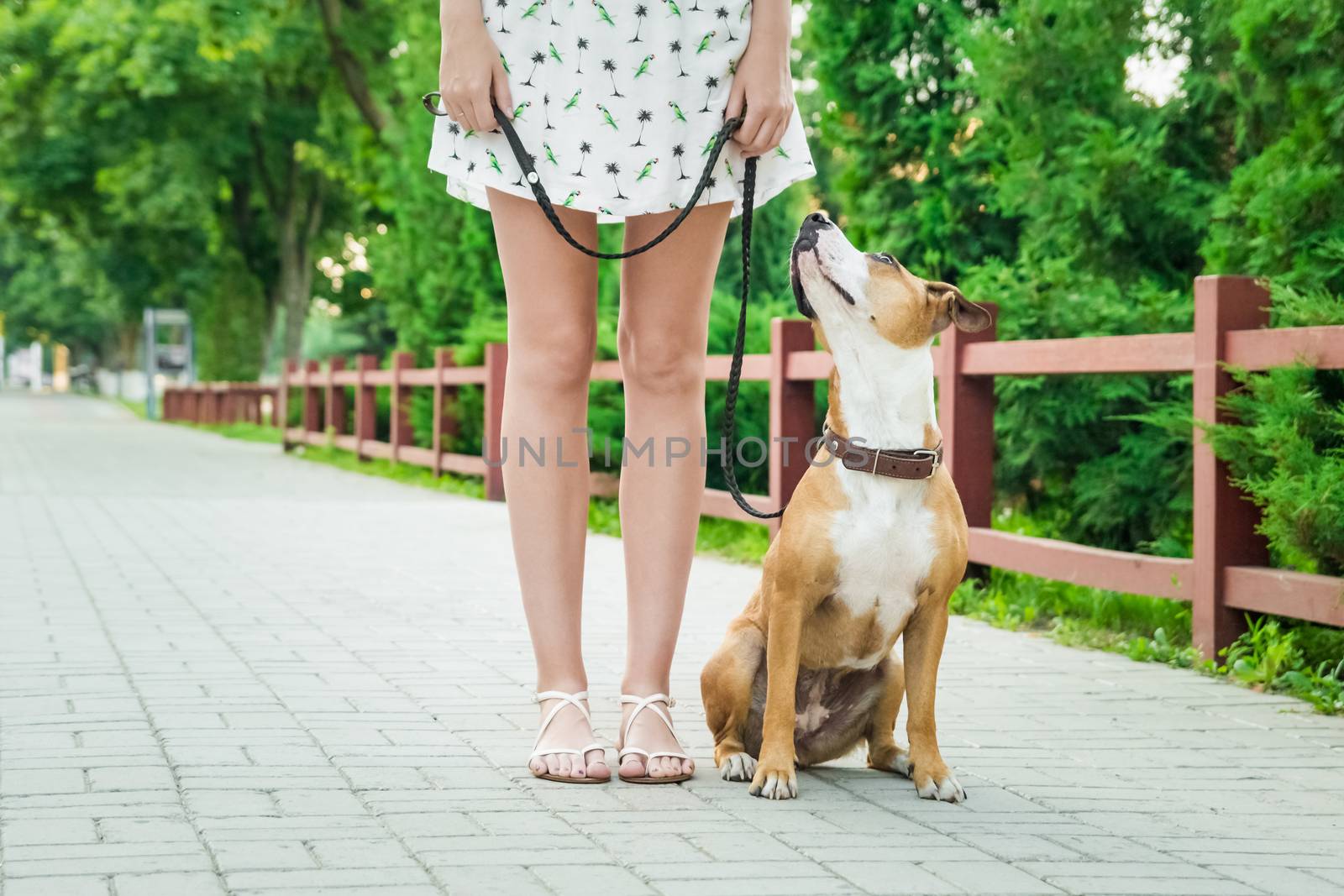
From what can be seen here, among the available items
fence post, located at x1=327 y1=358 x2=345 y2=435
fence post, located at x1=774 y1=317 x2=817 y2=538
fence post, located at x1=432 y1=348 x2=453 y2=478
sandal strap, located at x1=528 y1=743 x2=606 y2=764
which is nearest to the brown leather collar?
sandal strap, located at x1=528 y1=743 x2=606 y2=764

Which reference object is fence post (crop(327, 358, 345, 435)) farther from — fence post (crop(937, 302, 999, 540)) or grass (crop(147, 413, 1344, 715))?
fence post (crop(937, 302, 999, 540))

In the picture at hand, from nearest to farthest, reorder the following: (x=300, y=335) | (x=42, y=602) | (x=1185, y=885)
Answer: (x=1185, y=885)
(x=42, y=602)
(x=300, y=335)

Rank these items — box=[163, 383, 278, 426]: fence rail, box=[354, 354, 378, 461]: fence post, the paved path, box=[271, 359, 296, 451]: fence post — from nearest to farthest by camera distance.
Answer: the paved path
box=[354, 354, 378, 461]: fence post
box=[271, 359, 296, 451]: fence post
box=[163, 383, 278, 426]: fence rail

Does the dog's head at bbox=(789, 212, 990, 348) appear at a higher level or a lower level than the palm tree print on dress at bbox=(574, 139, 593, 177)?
lower

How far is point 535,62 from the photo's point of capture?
3596 millimetres

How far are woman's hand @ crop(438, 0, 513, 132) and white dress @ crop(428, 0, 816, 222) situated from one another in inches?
2.3

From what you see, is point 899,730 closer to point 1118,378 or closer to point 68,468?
point 1118,378

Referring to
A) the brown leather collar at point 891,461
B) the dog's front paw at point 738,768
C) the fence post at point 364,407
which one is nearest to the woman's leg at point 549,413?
the dog's front paw at point 738,768

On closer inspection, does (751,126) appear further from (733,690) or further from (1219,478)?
(1219,478)

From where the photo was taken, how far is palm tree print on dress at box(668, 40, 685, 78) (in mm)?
3592

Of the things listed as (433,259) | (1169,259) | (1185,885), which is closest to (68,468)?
(433,259)

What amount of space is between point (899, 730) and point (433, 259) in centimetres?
1319

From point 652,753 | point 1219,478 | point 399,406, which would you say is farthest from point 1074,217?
point 399,406

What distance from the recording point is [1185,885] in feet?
8.95
